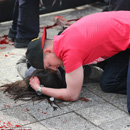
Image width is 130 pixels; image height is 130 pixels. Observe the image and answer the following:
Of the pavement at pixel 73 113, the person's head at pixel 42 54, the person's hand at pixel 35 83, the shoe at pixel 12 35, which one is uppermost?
the person's head at pixel 42 54

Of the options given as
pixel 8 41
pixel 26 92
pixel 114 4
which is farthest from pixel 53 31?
pixel 26 92

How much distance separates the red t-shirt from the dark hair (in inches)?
18.6

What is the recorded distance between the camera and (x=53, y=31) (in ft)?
18.8

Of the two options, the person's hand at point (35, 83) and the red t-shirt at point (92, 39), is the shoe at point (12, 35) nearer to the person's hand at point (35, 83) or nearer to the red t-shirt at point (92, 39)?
the person's hand at point (35, 83)

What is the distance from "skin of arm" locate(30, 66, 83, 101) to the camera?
3.16m

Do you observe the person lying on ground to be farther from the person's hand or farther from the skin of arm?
the person's hand

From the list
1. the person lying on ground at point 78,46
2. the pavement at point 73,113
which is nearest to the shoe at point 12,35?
the pavement at point 73,113

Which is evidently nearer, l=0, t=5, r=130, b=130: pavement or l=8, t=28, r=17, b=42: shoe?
l=0, t=5, r=130, b=130: pavement

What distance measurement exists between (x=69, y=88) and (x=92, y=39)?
0.53 meters

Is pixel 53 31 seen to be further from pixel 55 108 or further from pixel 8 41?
pixel 55 108

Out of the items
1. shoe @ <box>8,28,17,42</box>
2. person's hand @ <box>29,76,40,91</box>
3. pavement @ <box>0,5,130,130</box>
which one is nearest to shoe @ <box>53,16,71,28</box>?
shoe @ <box>8,28,17,42</box>

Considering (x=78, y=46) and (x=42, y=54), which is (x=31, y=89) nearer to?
(x=42, y=54)

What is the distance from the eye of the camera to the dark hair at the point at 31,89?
3.53 m

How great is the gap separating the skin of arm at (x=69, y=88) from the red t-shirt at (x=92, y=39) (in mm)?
69
